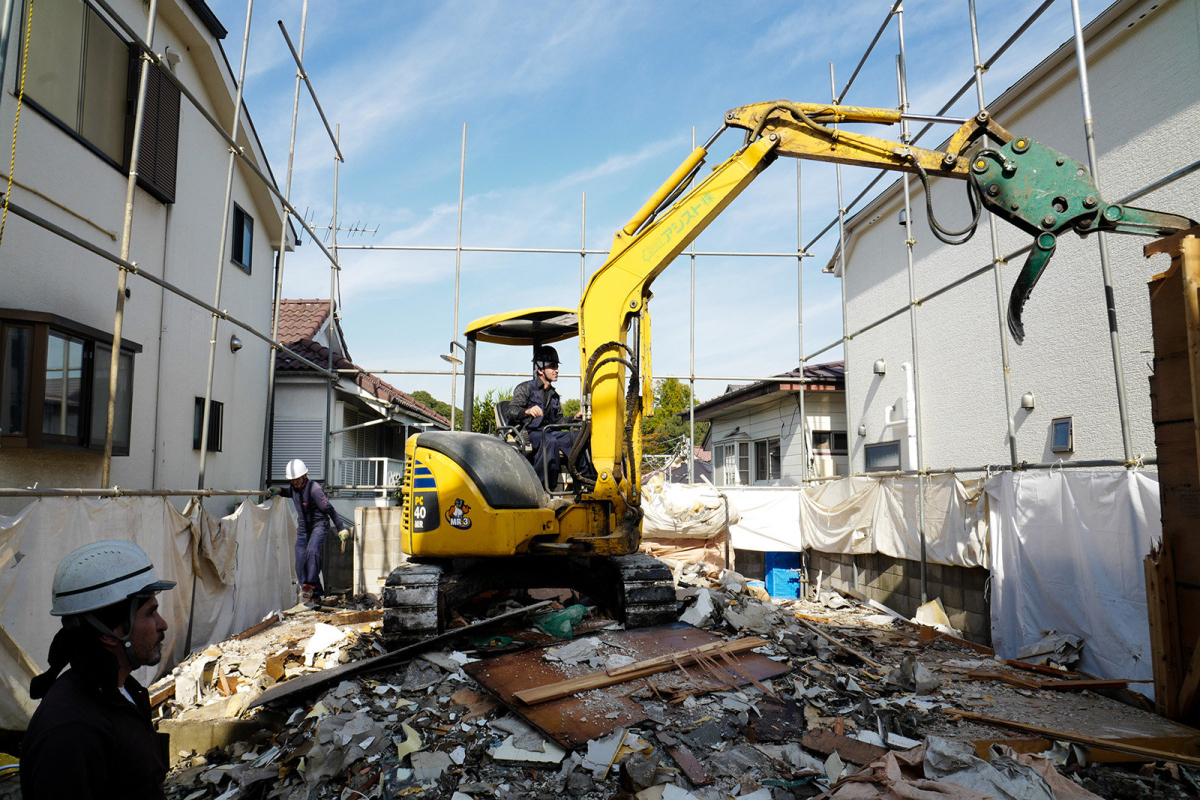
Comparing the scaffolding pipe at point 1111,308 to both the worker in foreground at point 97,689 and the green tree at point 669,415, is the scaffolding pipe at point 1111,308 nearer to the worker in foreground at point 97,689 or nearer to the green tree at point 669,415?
the worker in foreground at point 97,689

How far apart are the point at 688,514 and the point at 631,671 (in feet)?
18.5

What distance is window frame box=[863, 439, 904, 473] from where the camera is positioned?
1011 cm

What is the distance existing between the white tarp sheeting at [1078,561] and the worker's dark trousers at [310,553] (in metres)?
7.74

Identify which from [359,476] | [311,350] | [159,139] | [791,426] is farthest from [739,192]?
[359,476]

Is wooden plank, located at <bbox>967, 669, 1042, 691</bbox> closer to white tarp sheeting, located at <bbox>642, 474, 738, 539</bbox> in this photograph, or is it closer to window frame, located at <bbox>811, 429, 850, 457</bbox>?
white tarp sheeting, located at <bbox>642, 474, 738, 539</bbox>

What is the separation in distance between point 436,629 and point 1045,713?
418 cm

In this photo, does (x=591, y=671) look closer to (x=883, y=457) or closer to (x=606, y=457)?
(x=606, y=457)

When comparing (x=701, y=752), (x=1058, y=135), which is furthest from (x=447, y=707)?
(x=1058, y=135)

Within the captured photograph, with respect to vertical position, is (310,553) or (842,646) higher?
(310,553)

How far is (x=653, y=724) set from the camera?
3803 millimetres

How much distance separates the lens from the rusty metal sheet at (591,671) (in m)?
3.77

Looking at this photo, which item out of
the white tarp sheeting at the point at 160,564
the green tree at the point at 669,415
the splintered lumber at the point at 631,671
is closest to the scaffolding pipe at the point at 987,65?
the splintered lumber at the point at 631,671

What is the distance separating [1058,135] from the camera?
25.0 ft

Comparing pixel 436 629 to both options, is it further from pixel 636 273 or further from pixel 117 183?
pixel 117 183
